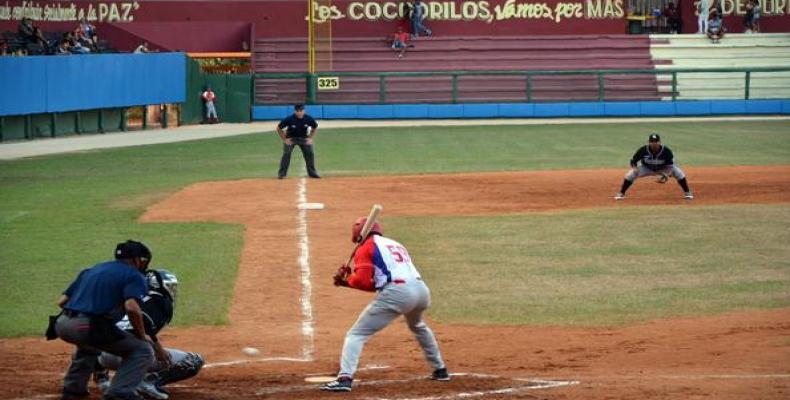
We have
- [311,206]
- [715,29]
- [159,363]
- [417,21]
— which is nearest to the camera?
→ [159,363]

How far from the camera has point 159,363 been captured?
1116 cm

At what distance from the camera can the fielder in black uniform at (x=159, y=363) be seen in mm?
11258

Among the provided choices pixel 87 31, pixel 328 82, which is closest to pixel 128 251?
pixel 87 31

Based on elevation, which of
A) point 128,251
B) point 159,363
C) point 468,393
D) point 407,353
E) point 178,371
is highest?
→ point 128,251

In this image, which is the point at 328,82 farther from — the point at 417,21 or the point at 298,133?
the point at 298,133

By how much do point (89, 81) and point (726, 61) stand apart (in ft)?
100.0

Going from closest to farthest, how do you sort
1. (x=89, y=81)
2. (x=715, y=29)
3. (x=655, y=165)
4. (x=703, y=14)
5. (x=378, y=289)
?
(x=378, y=289), (x=655, y=165), (x=89, y=81), (x=715, y=29), (x=703, y=14)

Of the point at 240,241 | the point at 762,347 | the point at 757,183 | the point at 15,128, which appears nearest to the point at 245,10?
the point at 15,128

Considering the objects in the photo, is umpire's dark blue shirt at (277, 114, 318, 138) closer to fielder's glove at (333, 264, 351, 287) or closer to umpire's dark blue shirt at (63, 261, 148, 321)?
fielder's glove at (333, 264, 351, 287)

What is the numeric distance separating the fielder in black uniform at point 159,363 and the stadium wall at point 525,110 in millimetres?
44573

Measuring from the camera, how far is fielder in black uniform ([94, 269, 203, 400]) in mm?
11258

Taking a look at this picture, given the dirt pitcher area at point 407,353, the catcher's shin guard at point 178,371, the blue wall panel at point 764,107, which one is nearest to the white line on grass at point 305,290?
the dirt pitcher area at point 407,353

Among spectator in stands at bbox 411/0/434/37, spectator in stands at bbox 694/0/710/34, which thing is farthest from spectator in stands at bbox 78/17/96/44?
spectator in stands at bbox 694/0/710/34

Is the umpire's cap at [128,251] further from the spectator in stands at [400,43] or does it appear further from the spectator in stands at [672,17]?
the spectator in stands at [672,17]
